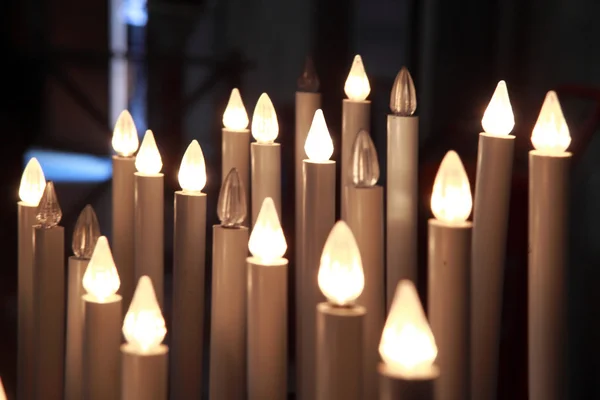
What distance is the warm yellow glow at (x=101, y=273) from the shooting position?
1.78 ft

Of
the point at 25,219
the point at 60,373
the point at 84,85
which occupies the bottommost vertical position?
the point at 60,373

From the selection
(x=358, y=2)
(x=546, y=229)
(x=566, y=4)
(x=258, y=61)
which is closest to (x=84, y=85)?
(x=258, y=61)

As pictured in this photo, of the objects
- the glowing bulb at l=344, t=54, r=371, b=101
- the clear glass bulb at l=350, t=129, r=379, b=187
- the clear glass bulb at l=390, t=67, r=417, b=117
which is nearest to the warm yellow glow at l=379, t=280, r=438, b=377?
the clear glass bulb at l=350, t=129, r=379, b=187

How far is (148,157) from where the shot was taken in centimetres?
69

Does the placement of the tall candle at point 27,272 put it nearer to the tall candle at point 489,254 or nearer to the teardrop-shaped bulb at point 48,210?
the teardrop-shaped bulb at point 48,210

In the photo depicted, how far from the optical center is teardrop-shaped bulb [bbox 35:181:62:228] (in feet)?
2.13

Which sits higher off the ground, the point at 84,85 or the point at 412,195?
the point at 84,85

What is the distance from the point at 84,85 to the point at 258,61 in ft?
0.73

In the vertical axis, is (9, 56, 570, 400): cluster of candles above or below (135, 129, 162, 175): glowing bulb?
below

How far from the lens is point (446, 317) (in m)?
0.50

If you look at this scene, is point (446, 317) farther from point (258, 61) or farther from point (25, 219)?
point (258, 61)

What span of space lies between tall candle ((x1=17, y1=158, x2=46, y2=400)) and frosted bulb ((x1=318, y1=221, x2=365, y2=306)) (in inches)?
13.3

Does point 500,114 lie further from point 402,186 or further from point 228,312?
point 228,312

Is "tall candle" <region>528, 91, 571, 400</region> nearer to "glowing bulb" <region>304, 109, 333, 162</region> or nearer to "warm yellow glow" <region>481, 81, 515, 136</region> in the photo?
"warm yellow glow" <region>481, 81, 515, 136</region>
